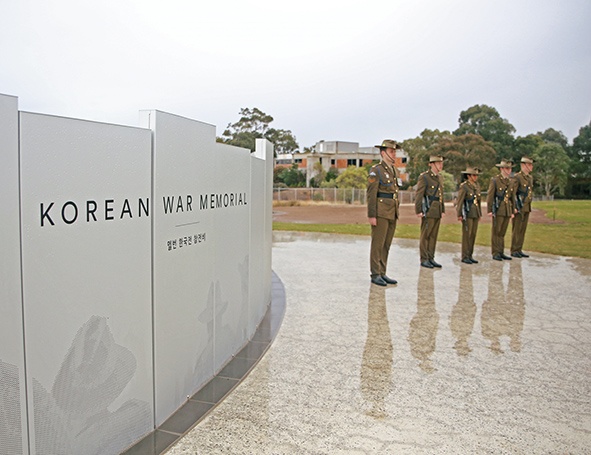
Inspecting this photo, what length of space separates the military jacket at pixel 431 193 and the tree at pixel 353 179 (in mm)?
28989

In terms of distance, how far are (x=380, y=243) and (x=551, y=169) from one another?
993 inches

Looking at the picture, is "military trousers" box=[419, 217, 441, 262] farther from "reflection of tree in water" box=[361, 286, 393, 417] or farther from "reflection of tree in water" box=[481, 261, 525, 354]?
"reflection of tree in water" box=[361, 286, 393, 417]

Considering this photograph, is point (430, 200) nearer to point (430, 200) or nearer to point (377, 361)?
point (430, 200)

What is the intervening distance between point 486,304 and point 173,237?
468 centimetres

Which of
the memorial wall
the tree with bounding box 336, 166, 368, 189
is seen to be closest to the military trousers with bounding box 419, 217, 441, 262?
the memorial wall

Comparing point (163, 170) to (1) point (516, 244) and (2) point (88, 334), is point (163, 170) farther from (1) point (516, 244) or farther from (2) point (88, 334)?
(1) point (516, 244)

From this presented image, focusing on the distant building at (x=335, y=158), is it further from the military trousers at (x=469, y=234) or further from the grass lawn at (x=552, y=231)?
the military trousers at (x=469, y=234)

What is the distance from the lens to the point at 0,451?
2.15m

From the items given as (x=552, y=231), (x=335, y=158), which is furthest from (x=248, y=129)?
(x=552, y=231)

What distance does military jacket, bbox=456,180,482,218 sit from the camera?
963 cm

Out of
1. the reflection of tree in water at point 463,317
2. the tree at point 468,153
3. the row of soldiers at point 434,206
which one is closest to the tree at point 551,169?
the tree at point 468,153

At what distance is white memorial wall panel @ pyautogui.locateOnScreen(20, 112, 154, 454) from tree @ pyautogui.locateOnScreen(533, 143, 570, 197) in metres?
26.5

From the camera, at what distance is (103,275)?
8.70 ft

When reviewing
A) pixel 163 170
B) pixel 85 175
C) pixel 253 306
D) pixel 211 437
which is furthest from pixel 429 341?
pixel 85 175
